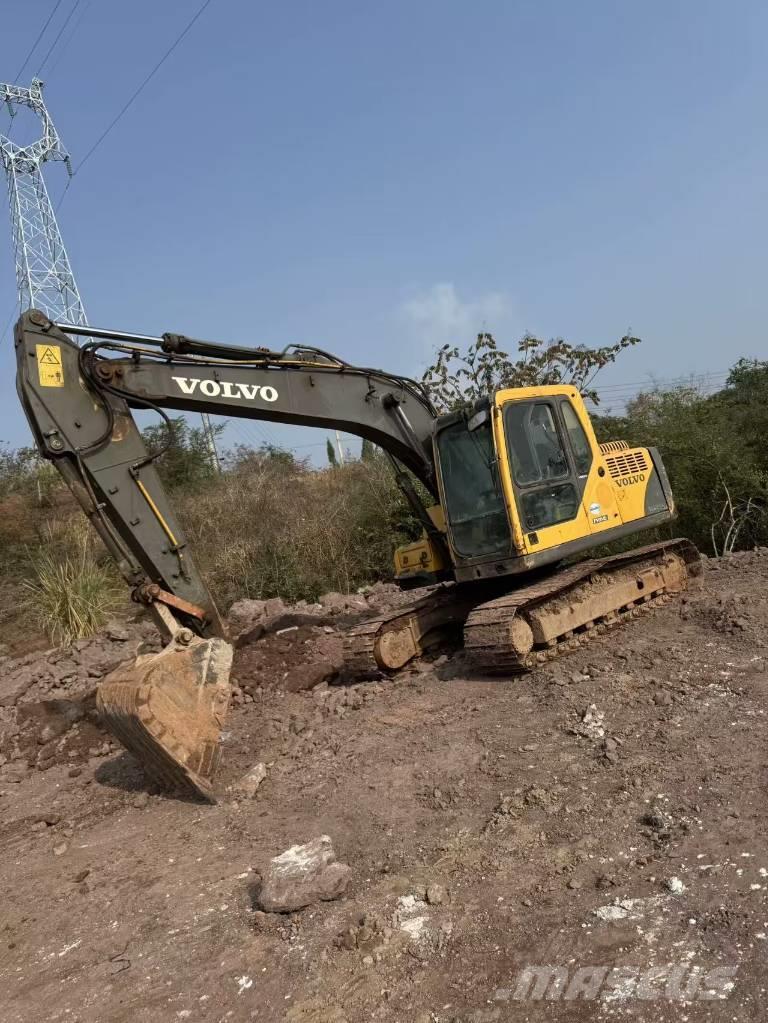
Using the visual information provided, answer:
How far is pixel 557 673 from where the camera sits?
21.9ft

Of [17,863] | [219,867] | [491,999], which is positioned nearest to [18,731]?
[17,863]

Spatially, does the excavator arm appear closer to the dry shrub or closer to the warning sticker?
the warning sticker

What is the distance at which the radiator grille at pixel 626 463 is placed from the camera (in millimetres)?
8062

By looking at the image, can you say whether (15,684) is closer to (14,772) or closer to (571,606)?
(14,772)

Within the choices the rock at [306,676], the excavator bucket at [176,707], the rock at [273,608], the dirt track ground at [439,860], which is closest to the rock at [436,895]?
the dirt track ground at [439,860]

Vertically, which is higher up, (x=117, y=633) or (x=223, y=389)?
(x=223, y=389)

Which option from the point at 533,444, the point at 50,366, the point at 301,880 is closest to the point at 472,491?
the point at 533,444

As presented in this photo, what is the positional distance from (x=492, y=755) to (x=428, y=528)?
320cm

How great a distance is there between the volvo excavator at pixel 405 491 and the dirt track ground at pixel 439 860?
0.63m

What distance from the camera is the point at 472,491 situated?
7.28 meters

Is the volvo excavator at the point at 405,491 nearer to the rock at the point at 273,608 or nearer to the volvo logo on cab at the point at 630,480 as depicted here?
the volvo logo on cab at the point at 630,480

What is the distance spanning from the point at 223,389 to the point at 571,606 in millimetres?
3720

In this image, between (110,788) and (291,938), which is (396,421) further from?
(291,938)

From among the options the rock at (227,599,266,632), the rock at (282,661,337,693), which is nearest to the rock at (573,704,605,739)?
the rock at (282,661,337,693)
